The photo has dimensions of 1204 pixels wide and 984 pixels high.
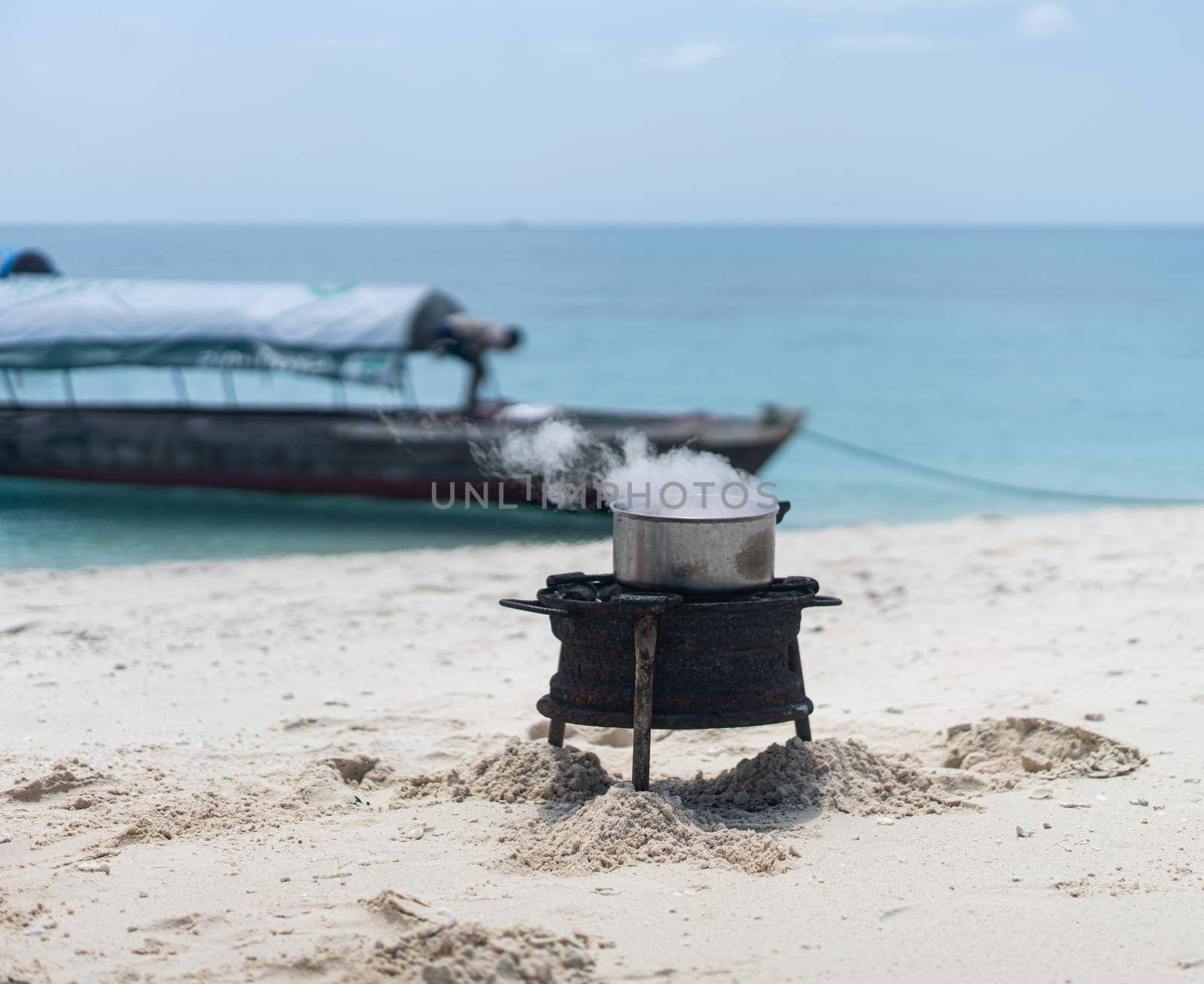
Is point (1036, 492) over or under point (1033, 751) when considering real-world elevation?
under

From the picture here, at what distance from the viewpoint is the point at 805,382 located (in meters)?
40.9

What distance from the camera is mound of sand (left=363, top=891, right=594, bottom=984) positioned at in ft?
11.4

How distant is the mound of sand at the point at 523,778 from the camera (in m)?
5.12

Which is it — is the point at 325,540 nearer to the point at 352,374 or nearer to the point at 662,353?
the point at 352,374

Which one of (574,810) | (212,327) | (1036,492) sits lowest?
(1036,492)

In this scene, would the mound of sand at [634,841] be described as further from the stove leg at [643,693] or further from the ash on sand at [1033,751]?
the ash on sand at [1033,751]

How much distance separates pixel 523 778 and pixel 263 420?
1326cm

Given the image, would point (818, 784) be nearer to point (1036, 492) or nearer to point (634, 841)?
point (634, 841)

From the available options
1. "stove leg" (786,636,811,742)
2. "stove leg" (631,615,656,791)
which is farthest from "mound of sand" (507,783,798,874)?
"stove leg" (786,636,811,742)

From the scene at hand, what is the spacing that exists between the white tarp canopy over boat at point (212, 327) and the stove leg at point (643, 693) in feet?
37.8

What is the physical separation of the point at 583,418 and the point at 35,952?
14579mm

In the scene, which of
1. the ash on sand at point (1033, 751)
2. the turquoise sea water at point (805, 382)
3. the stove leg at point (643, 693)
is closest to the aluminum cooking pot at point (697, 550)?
the stove leg at point (643, 693)

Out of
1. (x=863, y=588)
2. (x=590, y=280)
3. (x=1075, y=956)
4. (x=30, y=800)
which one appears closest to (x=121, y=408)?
(x=863, y=588)

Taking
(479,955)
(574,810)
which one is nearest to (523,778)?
(574,810)
